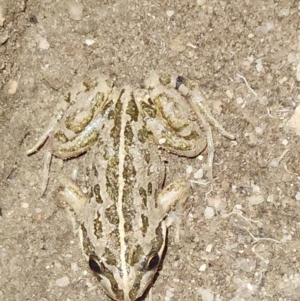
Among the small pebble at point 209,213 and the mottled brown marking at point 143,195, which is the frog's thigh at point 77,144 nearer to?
the mottled brown marking at point 143,195

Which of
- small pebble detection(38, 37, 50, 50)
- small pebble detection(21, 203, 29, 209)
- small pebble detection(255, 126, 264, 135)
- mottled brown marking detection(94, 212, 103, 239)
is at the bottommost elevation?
small pebble detection(21, 203, 29, 209)

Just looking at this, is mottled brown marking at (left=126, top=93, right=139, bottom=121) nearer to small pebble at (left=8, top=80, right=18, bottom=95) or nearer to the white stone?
the white stone

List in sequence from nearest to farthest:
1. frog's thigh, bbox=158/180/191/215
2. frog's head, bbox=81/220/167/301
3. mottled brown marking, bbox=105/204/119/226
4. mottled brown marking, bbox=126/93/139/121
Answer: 1. frog's head, bbox=81/220/167/301
2. mottled brown marking, bbox=105/204/119/226
3. mottled brown marking, bbox=126/93/139/121
4. frog's thigh, bbox=158/180/191/215

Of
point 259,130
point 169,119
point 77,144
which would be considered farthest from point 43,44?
point 259,130

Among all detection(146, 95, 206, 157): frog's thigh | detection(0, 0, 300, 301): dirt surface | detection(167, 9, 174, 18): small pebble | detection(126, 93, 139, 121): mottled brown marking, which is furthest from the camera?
detection(167, 9, 174, 18): small pebble

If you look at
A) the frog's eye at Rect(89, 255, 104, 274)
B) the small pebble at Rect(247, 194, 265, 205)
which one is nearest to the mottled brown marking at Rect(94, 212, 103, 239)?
the frog's eye at Rect(89, 255, 104, 274)

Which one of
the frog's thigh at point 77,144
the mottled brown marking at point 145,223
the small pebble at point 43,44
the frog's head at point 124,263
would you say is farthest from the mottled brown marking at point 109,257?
the small pebble at point 43,44

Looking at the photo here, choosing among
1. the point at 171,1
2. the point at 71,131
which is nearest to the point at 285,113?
the point at 171,1

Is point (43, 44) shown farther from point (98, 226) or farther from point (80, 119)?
point (98, 226)
